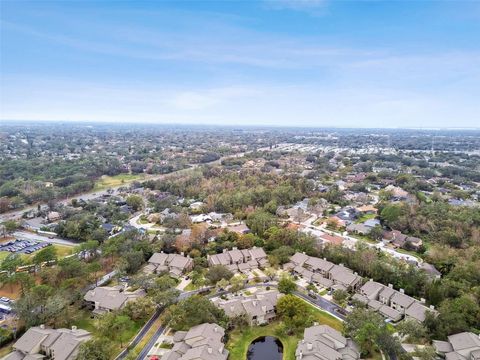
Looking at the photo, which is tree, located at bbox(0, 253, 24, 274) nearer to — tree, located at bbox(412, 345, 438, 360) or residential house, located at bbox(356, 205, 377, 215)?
tree, located at bbox(412, 345, 438, 360)

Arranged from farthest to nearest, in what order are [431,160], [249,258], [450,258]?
[431,160]
[249,258]
[450,258]

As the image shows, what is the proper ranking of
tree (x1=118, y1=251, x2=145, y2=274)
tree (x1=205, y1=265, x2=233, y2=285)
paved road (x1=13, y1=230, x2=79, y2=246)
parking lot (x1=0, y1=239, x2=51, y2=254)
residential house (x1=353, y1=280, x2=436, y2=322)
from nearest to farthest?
residential house (x1=353, y1=280, x2=436, y2=322)
tree (x1=205, y1=265, x2=233, y2=285)
tree (x1=118, y1=251, x2=145, y2=274)
parking lot (x1=0, y1=239, x2=51, y2=254)
paved road (x1=13, y1=230, x2=79, y2=246)

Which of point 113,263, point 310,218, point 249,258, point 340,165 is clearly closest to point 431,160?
point 340,165

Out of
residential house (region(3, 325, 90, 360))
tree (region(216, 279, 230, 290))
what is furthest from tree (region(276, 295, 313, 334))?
residential house (region(3, 325, 90, 360))

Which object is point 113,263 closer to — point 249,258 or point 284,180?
point 249,258

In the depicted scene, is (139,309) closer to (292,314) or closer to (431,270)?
(292,314)

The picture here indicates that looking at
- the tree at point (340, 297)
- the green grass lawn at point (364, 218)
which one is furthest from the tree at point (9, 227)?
the green grass lawn at point (364, 218)

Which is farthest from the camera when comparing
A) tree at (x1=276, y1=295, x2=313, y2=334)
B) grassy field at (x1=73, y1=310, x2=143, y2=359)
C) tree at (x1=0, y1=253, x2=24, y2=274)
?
tree at (x1=0, y1=253, x2=24, y2=274)
